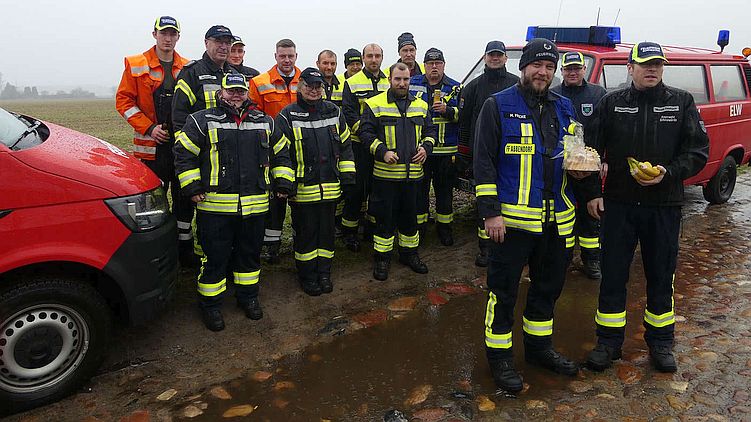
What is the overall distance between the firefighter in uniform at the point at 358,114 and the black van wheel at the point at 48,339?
2.88 meters

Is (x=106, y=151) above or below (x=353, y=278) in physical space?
above

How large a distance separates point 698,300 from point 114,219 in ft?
15.0

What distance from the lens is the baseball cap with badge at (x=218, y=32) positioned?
186 inches

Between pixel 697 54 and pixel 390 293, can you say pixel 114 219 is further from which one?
pixel 697 54

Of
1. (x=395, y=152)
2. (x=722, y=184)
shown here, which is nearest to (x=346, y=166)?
(x=395, y=152)

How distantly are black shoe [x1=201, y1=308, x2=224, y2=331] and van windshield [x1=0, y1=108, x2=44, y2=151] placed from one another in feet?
5.37

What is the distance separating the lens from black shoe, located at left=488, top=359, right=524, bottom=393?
10.8 feet

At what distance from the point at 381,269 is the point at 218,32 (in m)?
2.55

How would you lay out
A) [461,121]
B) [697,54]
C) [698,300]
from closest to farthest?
[698,300] < [461,121] < [697,54]

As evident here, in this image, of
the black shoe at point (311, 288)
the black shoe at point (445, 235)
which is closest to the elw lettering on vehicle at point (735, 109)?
the black shoe at point (445, 235)

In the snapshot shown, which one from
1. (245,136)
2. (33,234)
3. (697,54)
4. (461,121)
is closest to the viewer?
(33,234)

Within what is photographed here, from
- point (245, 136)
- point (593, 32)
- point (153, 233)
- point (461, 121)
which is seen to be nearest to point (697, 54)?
point (593, 32)

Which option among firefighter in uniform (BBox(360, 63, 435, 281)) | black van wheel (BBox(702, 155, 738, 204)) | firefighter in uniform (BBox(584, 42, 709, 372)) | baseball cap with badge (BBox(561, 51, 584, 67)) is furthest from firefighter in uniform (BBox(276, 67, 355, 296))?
black van wheel (BBox(702, 155, 738, 204))

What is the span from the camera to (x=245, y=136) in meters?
4.04
